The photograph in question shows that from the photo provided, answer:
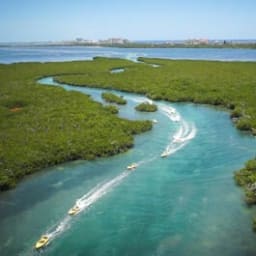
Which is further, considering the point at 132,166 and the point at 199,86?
the point at 199,86

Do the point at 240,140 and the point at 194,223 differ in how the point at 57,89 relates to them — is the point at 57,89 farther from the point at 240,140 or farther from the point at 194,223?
the point at 194,223

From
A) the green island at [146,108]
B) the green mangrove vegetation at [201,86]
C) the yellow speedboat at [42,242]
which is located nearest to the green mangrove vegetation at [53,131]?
the green island at [146,108]

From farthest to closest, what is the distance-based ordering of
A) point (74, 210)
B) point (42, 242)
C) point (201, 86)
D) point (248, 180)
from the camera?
point (201, 86) → point (248, 180) → point (74, 210) → point (42, 242)

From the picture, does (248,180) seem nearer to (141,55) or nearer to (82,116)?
(82,116)

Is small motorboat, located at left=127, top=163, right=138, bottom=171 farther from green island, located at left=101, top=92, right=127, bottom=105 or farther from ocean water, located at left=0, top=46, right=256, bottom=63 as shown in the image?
ocean water, located at left=0, top=46, right=256, bottom=63

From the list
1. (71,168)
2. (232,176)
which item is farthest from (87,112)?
(232,176)

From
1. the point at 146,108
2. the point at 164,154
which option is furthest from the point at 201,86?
the point at 164,154

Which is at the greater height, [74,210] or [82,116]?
[82,116]
